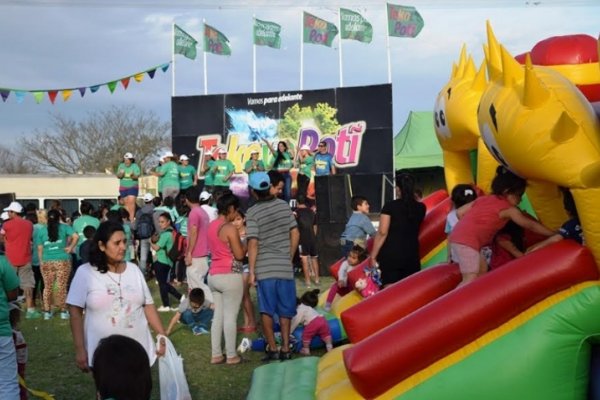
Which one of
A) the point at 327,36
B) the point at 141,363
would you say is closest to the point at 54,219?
the point at 141,363

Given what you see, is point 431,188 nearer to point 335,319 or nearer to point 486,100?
point 335,319

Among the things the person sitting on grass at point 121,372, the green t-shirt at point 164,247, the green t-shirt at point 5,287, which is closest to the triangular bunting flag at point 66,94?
the green t-shirt at point 164,247

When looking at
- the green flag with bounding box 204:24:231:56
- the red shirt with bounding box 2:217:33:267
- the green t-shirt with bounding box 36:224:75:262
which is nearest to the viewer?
the red shirt with bounding box 2:217:33:267

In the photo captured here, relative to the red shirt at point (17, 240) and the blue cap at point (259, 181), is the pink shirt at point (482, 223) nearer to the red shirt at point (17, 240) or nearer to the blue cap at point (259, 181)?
A: the blue cap at point (259, 181)

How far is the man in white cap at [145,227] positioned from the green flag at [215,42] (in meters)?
9.76

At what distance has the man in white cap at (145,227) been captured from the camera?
1212 centimetres

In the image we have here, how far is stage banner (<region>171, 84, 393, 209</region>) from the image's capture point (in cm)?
1723

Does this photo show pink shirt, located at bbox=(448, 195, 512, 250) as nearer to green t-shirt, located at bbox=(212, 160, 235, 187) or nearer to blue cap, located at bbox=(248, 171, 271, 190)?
blue cap, located at bbox=(248, 171, 271, 190)

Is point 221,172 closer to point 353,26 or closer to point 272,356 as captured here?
point 353,26

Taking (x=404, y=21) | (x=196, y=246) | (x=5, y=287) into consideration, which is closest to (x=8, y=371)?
(x=5, y=287)

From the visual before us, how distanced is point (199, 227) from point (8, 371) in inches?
182

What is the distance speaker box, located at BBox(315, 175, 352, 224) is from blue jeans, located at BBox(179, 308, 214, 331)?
462 centimetres

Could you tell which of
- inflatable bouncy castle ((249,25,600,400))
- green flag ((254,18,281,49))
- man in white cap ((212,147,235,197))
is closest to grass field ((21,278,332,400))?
inflatable bouncy castle ((249,25,600,400))

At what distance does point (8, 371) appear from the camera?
4.06m
